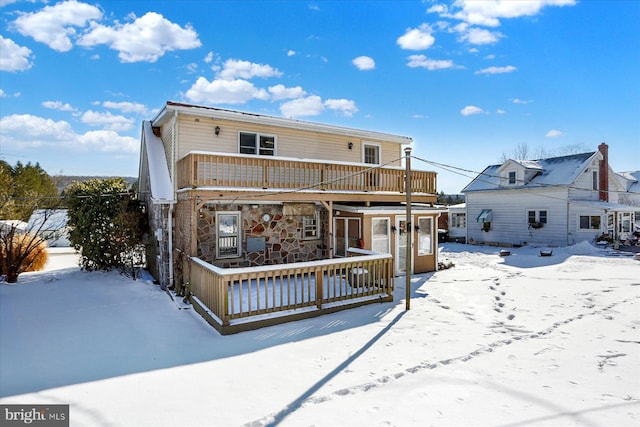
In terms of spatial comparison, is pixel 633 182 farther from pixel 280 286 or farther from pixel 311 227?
pixel 280 286

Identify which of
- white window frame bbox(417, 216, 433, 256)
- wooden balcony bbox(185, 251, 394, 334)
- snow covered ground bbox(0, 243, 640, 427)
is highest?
white window frame bbox(417, 216, 433, 256)

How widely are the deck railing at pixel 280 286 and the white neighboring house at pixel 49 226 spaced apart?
8.35 m

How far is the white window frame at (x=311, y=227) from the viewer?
42.4 feet

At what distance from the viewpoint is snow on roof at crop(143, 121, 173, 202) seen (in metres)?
10.6

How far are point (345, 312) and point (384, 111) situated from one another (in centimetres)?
1166

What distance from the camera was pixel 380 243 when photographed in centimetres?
1245

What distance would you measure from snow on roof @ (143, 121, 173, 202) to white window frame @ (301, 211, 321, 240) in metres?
4.71

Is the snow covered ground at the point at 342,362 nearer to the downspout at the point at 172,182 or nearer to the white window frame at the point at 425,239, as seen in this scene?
the downspout at the point at 172,182

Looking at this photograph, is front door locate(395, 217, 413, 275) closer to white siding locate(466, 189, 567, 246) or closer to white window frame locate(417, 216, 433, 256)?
Result: white window frame locate(417, 216, 433, 256)

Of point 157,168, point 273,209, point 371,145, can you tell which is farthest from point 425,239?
point 157,168

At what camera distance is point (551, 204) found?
22.1 meters

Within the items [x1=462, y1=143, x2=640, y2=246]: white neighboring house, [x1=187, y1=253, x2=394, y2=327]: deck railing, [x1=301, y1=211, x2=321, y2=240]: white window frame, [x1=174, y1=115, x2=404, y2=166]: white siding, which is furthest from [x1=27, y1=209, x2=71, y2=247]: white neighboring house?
[x1=462, y1=143, x2=640, y2=246]: white neighboring house

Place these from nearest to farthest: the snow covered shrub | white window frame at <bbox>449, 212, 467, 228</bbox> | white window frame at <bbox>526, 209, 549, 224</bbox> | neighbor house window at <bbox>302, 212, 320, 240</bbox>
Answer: the snow covered shrub < neighbor house window at <bbox>302, 212, 320, 240</bbox> < white window frame at <bbox>526, 209, 549, 224</bbox> < white window frame at <bbox>449, 212, 467, 228</bbox>

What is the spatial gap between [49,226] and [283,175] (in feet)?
58.5
